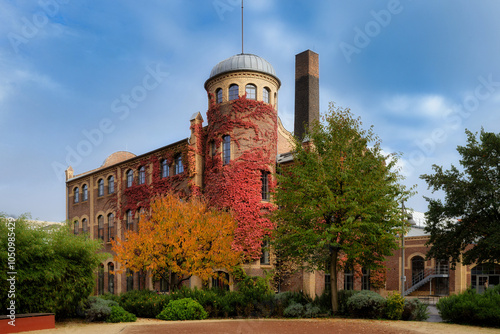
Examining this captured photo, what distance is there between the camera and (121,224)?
36.0 meters

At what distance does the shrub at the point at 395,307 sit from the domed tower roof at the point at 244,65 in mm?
17149

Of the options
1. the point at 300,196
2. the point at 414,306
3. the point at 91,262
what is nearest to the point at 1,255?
the point at 91,262

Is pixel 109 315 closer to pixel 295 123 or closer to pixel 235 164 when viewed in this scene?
pixel 235 164

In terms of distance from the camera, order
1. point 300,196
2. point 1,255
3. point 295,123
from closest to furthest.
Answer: point 1,255 < point 300,196 < point 295,123

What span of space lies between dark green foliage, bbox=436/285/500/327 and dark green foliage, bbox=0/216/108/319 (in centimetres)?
1358

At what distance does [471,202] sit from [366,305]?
14.1 m

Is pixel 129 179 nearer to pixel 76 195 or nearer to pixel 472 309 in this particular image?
pixel 76 195

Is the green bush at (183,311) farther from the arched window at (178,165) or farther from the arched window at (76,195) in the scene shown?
the arched window at (76,195)

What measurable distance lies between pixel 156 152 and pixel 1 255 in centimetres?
1979

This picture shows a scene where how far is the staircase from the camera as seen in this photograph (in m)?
43.1

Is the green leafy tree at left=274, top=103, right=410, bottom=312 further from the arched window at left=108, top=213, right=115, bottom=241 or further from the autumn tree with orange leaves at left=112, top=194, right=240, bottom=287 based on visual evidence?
the arched window at left=108, top=213, right=115, bottom=241

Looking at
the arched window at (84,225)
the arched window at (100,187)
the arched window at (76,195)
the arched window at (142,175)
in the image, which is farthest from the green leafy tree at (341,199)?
the arched window at (76,195)

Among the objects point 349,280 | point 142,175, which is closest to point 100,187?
point 142,175

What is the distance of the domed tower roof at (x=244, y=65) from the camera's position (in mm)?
29953
